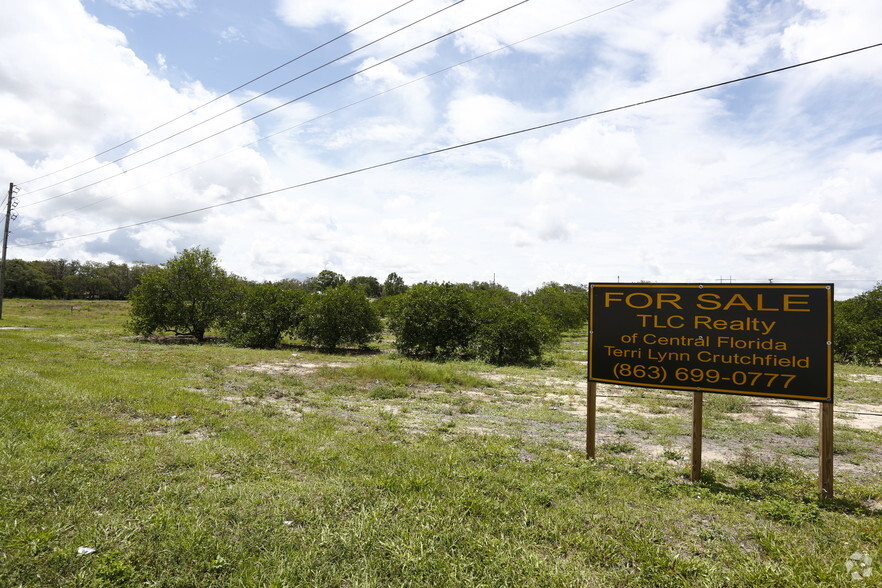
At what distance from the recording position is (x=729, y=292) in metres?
5.32

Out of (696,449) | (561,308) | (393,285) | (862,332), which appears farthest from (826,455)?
(393,285)

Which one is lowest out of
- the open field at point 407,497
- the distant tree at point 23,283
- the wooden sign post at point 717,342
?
the open field at point 407,497

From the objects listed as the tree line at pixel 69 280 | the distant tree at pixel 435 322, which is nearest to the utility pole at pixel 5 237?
the tree line at pixel 69 280

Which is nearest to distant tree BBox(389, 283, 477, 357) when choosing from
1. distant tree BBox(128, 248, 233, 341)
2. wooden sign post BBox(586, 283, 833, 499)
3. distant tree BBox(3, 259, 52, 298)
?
distant tree BBox(128, 248, 233, 341)

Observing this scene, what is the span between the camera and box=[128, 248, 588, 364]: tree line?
20094 mm

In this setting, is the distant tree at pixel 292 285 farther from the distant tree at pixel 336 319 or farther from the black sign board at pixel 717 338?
the black sign board at pixel 717 338

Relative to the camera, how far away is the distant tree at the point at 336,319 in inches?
901

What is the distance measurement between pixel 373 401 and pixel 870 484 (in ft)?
27.0

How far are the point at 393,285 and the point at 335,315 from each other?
73.6m

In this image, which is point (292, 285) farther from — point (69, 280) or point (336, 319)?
point (336, 319)

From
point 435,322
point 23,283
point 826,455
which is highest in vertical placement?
point 23,283

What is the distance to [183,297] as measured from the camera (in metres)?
25.1

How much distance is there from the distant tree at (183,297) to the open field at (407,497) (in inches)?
658

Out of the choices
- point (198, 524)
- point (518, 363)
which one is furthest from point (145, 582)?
point (518, 363)
